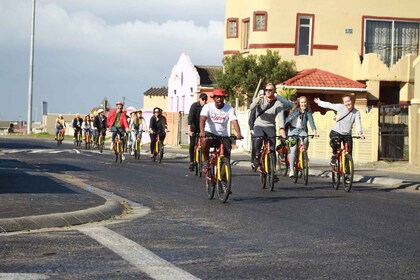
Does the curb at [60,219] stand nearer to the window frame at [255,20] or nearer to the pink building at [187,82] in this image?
the window frame at [255,20]

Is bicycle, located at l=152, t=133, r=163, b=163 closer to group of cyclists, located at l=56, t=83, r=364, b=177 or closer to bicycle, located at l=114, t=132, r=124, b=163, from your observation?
bicycle, located at l=114, t=132, r=124, b=163

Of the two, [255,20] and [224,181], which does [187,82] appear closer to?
[255,20]

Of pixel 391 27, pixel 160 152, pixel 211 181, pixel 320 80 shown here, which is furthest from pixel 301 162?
pixel 391 27

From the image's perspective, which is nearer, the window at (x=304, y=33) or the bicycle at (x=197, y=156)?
the bicycle at (x=197, y=156)

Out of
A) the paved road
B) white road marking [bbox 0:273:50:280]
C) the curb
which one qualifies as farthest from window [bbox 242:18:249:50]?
white road marking [bbox 0:273:50:280]

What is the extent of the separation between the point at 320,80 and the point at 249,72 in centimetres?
480

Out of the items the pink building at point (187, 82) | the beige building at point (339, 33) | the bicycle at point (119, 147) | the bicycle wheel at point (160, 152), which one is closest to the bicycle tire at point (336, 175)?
the bicycle at point (119, 147)

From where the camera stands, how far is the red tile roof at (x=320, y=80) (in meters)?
45.3

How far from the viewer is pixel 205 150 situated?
16.1 m

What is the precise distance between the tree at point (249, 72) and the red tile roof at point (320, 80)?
1.42 meters

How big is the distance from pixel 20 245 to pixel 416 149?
71.0 ft

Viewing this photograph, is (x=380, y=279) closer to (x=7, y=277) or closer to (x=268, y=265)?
(x=268, y=265)

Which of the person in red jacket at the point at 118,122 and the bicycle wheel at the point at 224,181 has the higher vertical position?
the person in red jacket at the point at 118,122

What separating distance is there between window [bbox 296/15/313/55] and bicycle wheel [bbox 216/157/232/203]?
3465 centimetres
